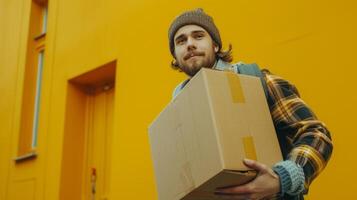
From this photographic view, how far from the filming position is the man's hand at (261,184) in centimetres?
129

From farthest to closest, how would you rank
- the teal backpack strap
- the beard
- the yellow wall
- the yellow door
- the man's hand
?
the yellow door, the yellow wall, the beard, the teal backpack strap, the man's hand

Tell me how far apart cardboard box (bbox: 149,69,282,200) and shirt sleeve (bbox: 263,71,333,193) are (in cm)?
5

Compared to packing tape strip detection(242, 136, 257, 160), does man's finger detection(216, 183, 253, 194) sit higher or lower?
lower

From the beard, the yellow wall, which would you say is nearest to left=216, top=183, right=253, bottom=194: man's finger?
the beard

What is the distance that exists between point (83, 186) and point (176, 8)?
205 centimetres

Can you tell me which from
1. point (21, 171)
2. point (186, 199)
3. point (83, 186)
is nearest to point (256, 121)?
point (186, 199)

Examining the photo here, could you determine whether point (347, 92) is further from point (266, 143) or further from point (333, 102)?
point (266, 143)

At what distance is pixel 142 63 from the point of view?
3.88m

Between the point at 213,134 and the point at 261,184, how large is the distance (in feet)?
0.64

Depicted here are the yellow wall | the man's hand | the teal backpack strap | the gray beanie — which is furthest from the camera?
the yellow wall

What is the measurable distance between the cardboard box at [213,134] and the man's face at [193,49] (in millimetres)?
262

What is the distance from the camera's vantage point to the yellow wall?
2.44 m

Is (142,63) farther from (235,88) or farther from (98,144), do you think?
(235,88)

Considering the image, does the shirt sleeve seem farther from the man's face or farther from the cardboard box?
the man's face
